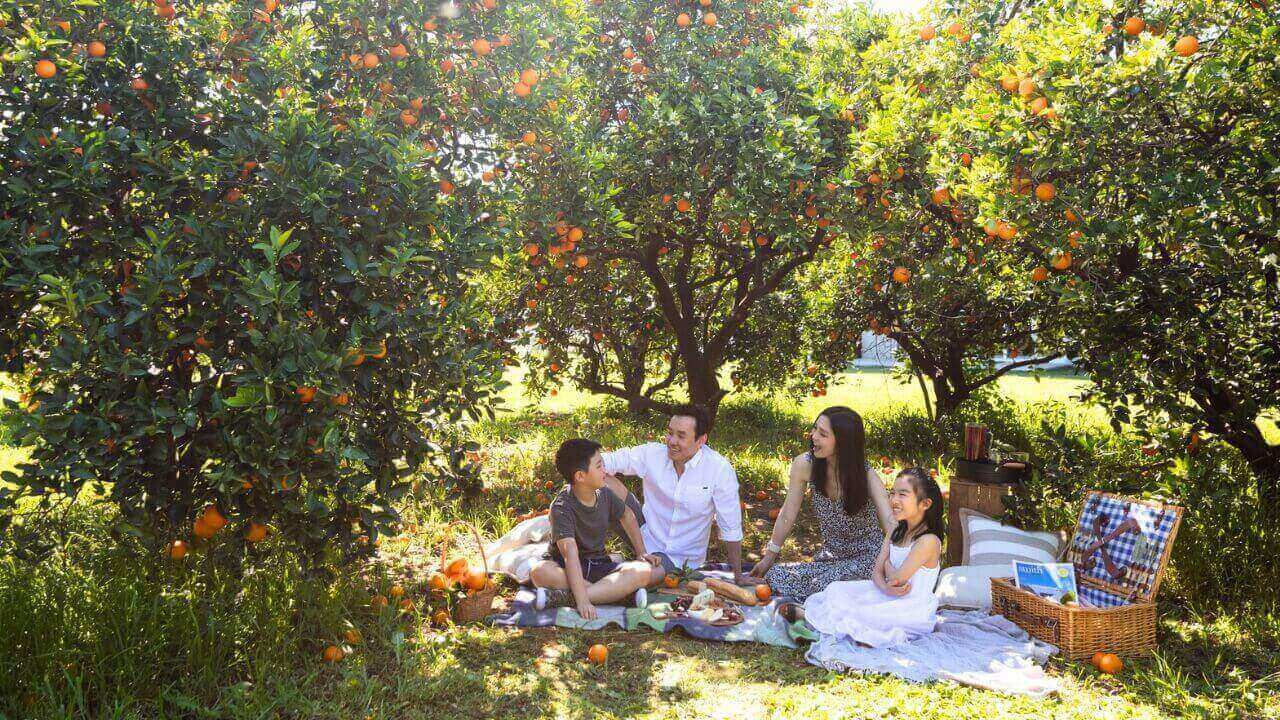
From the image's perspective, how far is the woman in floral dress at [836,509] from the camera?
206 inches

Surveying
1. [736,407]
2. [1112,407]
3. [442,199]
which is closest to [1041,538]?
[1112,407]

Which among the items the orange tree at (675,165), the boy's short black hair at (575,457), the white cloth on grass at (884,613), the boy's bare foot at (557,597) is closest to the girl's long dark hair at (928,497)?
the white cloth on grass at (884,613)

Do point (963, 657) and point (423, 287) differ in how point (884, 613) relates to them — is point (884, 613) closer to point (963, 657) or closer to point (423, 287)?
point (963, 657)

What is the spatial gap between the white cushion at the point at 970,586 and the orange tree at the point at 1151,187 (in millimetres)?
1284

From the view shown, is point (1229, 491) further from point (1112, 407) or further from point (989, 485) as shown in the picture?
point (989, 485)

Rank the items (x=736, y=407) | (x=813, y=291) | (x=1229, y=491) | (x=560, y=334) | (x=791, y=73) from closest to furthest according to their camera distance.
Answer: (x=1229, y=491)
(x=791, y=73)
(x=560, y=334)
(x=813, y=291)
(x=736, y=407)

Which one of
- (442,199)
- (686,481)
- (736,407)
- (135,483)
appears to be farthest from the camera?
(736,407)

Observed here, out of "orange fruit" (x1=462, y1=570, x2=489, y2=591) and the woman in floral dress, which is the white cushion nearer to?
the woman in floral dress

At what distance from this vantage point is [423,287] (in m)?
3.99

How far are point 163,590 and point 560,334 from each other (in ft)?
18.1

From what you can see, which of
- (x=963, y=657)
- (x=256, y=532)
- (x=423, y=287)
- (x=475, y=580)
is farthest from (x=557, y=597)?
(x=963, y=657)

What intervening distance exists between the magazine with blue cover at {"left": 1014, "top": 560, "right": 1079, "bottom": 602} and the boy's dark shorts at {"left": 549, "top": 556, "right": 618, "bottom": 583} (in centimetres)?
246

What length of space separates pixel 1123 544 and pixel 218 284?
507cm

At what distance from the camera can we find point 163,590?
13.0 feet
